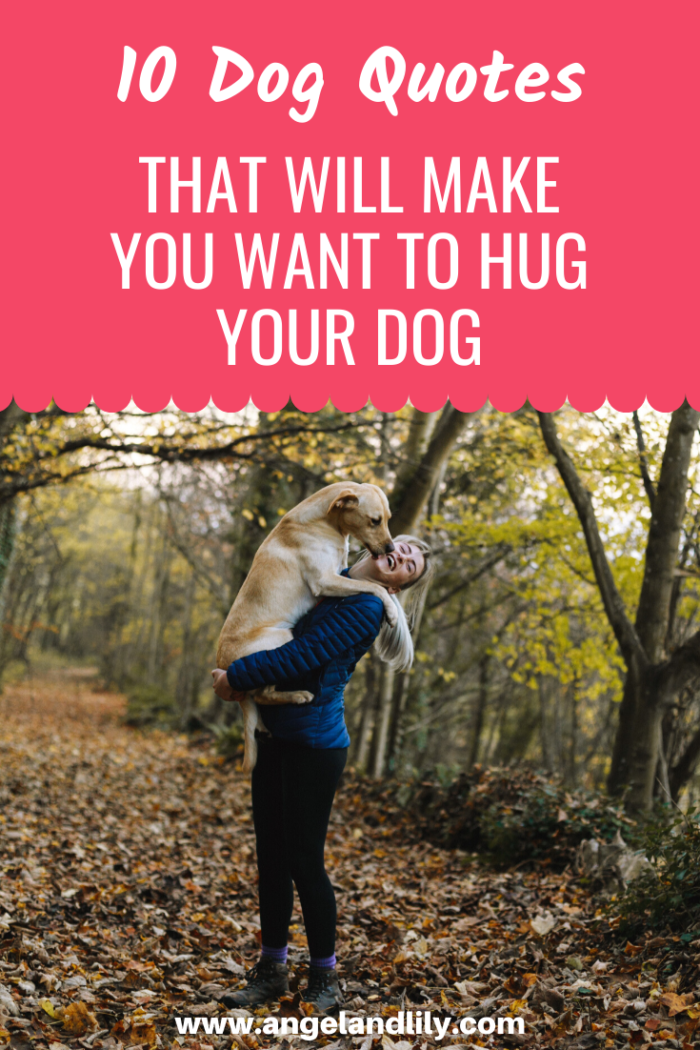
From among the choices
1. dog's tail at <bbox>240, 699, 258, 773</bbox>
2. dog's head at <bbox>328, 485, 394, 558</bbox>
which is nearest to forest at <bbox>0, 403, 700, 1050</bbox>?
dog's tail at <bbox>240, 699, 258, 773</bbox>

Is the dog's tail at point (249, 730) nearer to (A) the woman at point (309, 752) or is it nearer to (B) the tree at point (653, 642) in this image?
(A) the woman at point (309, 752)

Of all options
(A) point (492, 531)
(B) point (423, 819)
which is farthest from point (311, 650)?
(A) point (492, 531)

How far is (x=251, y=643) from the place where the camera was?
3246mm

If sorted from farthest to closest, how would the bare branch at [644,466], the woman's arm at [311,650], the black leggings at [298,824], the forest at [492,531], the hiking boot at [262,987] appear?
the bare branch at [644,466]
the forest at [492,531]
the hiking boot at [262,987]
the black leggings at [298,824]
the woman's arm at [311,650]

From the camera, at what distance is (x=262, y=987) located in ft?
11.2

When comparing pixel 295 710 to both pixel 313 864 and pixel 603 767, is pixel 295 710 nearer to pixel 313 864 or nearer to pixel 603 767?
pixel 313 864

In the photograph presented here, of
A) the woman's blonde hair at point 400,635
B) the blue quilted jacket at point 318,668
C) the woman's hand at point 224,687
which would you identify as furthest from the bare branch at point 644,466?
the woman's hand at point 224,687

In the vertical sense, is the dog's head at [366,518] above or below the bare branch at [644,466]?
below

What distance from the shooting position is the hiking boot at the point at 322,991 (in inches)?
128

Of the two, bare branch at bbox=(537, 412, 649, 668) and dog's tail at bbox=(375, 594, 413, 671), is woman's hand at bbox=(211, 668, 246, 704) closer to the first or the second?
dog's tail at bbox=(375, 594, 413, 671)

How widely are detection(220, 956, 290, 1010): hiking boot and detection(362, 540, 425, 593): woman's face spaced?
182cm

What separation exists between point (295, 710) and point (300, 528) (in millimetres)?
843

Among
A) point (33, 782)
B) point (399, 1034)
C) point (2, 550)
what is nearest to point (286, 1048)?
point (399, 1034)

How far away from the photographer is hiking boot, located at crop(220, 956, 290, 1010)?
3363mm
